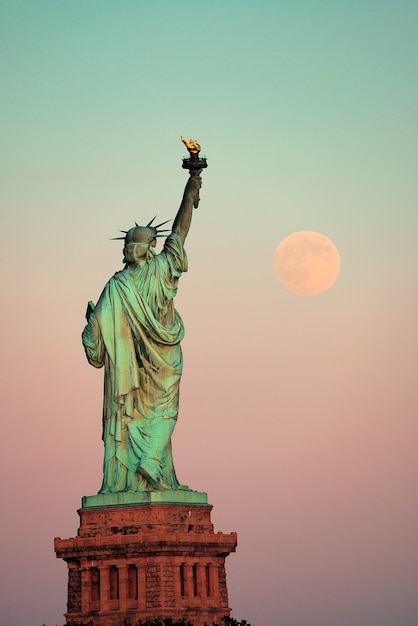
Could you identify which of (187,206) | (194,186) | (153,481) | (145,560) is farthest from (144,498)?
(194,186)

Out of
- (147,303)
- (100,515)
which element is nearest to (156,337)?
(147,303)

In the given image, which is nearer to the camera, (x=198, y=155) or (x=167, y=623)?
(x=167, y=623)

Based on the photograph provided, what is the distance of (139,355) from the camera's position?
7056 centimetres

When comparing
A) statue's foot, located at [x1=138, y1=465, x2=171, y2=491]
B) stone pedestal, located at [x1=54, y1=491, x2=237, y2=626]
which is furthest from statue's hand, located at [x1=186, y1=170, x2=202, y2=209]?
stone pedestal, located at [x1=54, y1=491, x2=237, y2=626]

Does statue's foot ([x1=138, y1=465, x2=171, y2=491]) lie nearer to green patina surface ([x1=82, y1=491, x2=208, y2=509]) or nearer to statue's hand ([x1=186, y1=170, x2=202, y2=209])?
green patina surface ([x1=82, y1=491, x2=208, y2=509])

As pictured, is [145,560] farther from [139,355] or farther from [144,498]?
[139,355]

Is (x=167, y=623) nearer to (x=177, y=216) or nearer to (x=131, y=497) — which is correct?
(x=131, y=497)

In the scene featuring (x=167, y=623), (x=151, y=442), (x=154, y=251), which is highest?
(x=154, y=251)

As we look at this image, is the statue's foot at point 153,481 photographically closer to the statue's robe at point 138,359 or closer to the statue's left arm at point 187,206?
the statue's robe at point 138,359

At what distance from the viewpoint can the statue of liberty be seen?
6975cm

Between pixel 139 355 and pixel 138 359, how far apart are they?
0.11 meters

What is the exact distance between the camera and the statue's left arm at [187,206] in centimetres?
7169

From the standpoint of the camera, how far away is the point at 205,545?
69062mm

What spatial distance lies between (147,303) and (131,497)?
5547 millimetres
